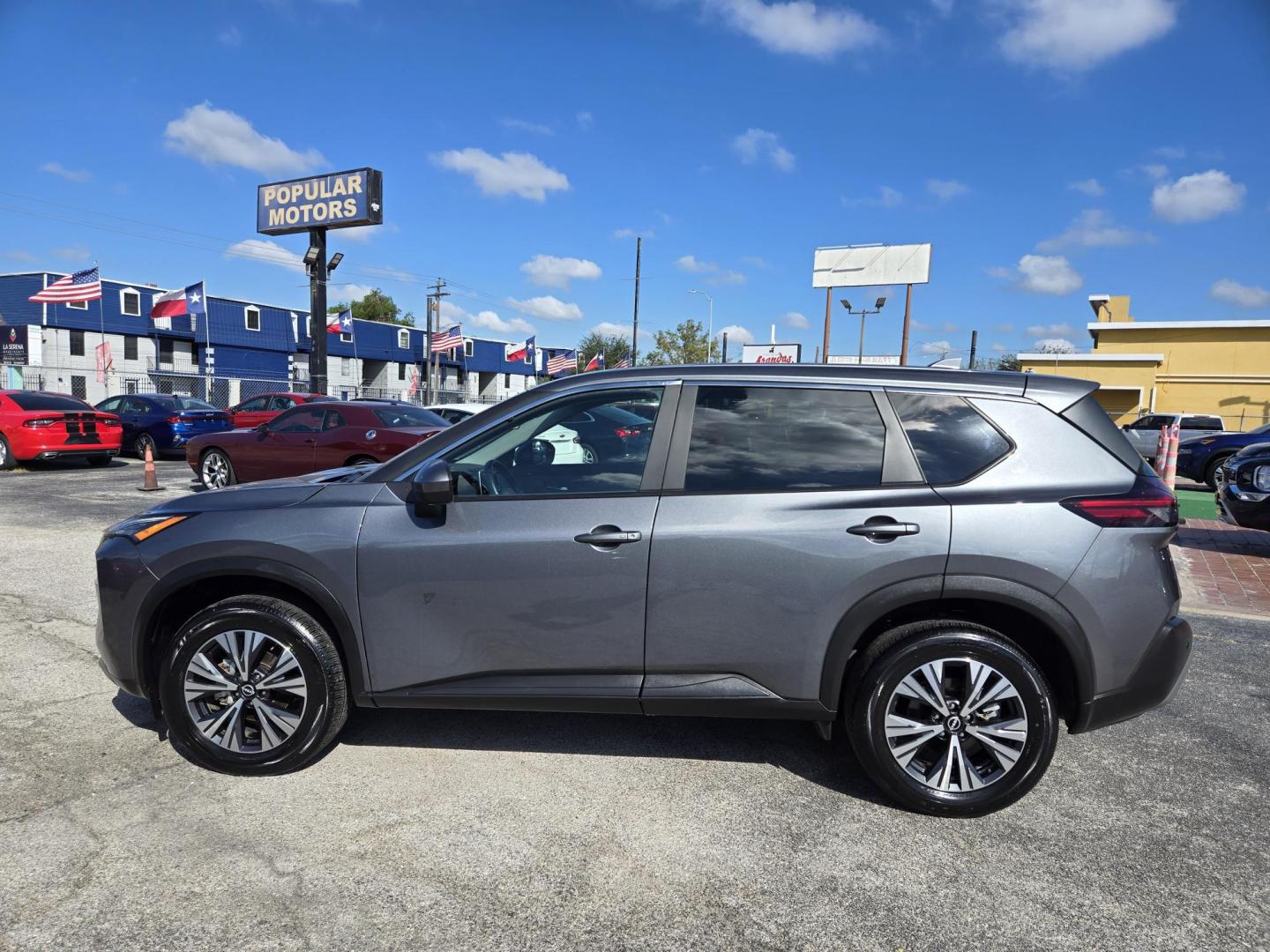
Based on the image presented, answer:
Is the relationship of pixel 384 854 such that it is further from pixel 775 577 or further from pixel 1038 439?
pixel 1038 439

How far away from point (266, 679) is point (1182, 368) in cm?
4172

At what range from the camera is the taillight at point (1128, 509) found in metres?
3.01

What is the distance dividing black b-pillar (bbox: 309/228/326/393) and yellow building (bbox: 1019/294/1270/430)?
28185mm

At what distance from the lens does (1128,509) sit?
9.93 ft

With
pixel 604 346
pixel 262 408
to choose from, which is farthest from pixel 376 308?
pixel 262 408

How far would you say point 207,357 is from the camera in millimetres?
45312

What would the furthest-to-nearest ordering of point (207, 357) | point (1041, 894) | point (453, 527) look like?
1. point (207, 357)
2. point (453, 527)
3. point (1041, 894)

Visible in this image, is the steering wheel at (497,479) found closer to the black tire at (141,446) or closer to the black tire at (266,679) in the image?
the black tire at (266,679)

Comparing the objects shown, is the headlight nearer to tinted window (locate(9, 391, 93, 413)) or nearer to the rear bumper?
the rear bumper

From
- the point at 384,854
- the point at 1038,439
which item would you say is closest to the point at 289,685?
the point at 384,854

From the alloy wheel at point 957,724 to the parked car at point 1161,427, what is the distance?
2206cm

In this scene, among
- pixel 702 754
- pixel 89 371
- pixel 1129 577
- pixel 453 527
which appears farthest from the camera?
pixel 89 371

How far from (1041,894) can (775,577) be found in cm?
136

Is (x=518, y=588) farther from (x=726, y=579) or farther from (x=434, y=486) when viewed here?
(x=726, y=579)
